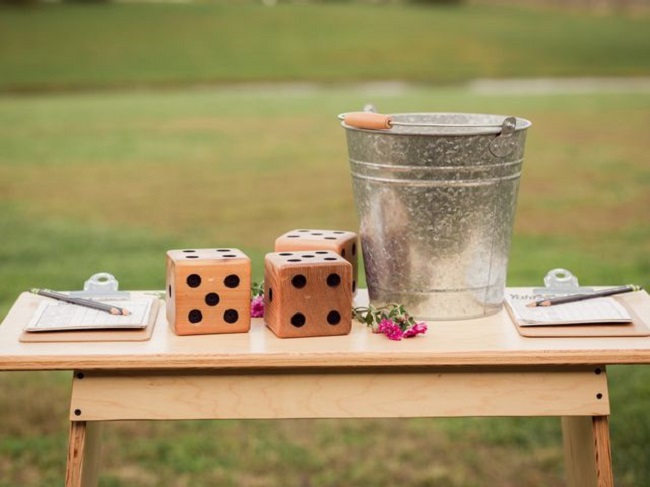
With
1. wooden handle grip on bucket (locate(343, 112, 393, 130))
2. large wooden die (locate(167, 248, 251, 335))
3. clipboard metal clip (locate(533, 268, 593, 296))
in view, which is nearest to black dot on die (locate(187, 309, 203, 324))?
large wooden die (locate(167, 248, 251, 335))

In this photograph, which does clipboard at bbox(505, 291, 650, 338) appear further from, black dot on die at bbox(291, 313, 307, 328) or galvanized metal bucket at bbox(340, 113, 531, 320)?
black dot on die at bbox(291, 313, 307, 328)

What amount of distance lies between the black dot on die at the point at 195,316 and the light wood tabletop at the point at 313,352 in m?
0.03

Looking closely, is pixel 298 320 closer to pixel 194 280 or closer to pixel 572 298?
pixel 194 280

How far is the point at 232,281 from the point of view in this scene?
7.13 ft

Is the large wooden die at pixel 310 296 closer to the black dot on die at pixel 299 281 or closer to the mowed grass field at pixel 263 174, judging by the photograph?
the black dot on die at pixel 299 281

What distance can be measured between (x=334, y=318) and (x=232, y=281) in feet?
0.72

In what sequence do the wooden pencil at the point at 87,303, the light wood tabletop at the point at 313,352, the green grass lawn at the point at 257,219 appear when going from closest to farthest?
the light wood tabletop at the point at 313,352 → the wooden pencil at the point at 87,303 → the green grass lawn at the point at 257,219

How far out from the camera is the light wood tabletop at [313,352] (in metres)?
2.03

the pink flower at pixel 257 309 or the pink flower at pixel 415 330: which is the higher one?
the pink flower at pixel 415 330

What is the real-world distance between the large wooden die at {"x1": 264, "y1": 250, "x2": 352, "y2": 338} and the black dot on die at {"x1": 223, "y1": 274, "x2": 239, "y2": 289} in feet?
0.24

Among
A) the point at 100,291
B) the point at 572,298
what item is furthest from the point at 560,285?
the point at 100,291

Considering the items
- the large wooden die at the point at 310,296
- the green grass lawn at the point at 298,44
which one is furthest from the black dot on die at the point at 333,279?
the green grass lawn at the point at 298,44

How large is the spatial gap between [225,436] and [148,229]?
3806 millimetres

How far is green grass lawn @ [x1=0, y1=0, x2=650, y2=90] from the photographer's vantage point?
21.4 metres
